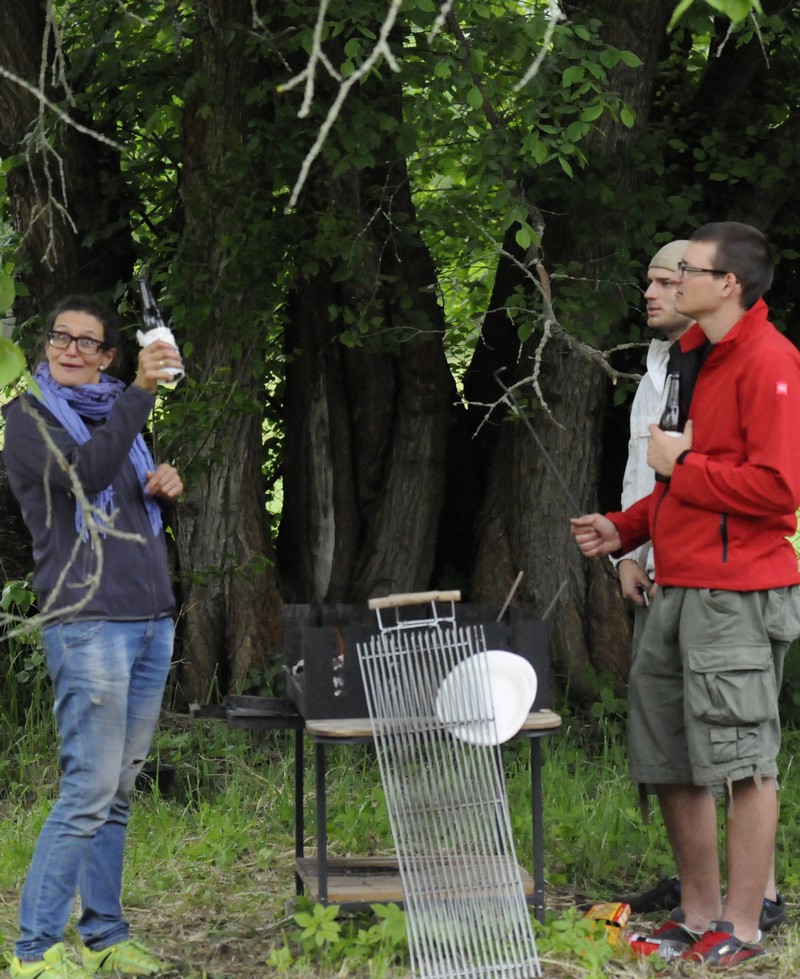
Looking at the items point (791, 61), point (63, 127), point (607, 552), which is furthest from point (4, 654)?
point (791, 61)

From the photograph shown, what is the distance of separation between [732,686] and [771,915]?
84 cm

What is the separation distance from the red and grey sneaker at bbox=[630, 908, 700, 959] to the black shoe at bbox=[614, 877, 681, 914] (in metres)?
0.29

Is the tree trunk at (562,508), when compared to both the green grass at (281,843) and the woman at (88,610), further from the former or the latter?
the woman at (88,610)

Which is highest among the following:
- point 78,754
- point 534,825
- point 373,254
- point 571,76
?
point 571,76

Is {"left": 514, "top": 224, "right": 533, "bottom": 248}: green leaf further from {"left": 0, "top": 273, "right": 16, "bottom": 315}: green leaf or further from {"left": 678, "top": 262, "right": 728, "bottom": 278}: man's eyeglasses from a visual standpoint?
{"left": 0, "top": 273, "right": 16, "bottom": 315}: green leaf

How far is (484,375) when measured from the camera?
6832 mm

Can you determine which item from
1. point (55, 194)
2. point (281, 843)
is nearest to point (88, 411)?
point (281, 843)

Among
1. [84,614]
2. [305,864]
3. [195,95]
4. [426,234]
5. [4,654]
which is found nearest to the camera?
[84,614]

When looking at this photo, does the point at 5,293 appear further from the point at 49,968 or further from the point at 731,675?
the point at 731,675

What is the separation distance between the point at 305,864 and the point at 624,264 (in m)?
3.04

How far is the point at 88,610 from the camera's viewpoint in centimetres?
339

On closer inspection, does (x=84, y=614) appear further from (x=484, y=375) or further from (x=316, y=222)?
(x=484, y=375)

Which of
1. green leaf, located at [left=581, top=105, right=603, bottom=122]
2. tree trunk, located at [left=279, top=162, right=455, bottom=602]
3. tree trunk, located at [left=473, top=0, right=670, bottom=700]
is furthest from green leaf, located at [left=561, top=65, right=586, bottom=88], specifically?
tree trunk, located at [left=279, top=162, right=455, bottom=602]

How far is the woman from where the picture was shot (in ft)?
11.1
